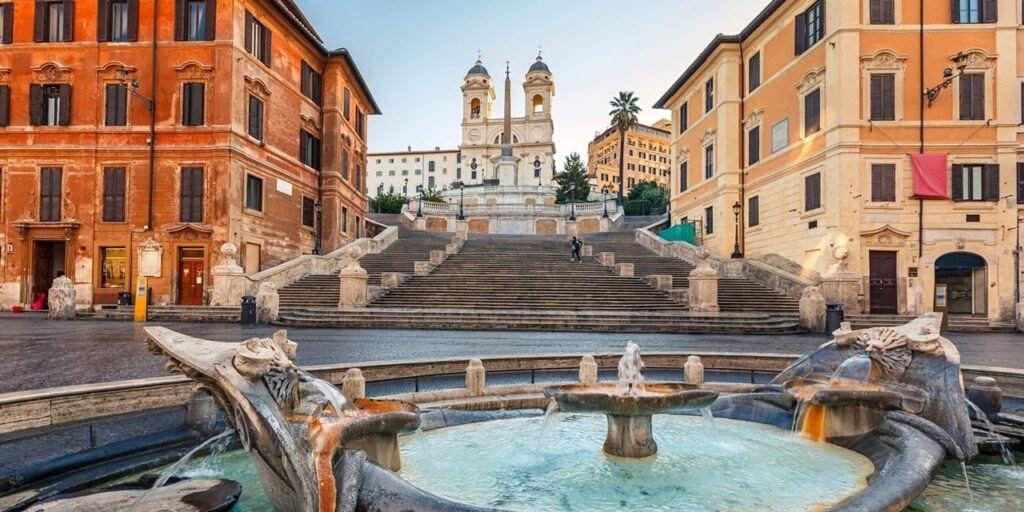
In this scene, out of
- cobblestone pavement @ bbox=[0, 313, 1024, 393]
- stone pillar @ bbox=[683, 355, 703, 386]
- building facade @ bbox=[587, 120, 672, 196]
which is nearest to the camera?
stone pillar @ bbox=[683, 355, 703, 386]

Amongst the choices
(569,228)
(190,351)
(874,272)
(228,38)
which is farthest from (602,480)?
(569,228)

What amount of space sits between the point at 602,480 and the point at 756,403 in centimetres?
298

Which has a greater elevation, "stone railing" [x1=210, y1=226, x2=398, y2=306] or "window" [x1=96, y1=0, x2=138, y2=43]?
"window" [x1=96, y1=0, x2=138, y2=43]

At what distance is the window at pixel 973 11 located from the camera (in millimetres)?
22094

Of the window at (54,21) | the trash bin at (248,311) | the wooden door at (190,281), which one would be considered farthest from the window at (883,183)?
the window at (54,21)

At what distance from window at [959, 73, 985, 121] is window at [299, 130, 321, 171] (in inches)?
1235

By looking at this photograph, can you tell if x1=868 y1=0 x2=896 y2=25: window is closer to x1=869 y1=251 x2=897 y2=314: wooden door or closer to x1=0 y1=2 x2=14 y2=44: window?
x1=869 y1=251 x2=897 y2=314: wooden door

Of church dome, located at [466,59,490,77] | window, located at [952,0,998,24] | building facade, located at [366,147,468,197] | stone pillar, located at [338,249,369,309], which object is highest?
church dome, located at [466,59,490,77]

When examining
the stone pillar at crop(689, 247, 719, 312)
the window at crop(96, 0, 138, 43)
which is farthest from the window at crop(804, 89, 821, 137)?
the window at crop(96, 0, 138, 43)

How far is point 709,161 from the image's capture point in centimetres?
3309

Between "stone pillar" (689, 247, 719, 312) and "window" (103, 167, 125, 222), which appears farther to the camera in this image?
"window" (103, 167, 125, 222)

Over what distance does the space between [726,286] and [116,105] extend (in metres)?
28.6

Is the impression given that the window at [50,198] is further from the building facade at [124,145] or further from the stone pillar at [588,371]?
the stone pillar at [588,371]

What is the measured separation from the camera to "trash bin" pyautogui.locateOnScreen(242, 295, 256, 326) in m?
18.1
